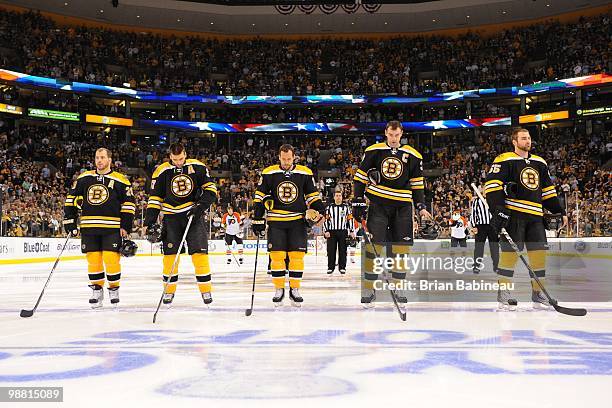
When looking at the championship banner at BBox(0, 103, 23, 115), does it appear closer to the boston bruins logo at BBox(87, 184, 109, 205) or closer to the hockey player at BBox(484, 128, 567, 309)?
the boston bruins logo at BBox(87, 184, 109, 205)

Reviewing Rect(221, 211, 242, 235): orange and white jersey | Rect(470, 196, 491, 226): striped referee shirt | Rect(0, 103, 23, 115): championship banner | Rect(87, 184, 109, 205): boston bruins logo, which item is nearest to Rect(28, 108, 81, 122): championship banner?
Rect(0, 103, 23, 115): championship banner

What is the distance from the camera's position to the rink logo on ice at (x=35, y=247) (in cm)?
1925

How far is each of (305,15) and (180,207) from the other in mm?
37100

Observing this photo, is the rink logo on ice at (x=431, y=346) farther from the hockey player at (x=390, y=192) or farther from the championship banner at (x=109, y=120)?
the championship banner at (x=109, y=120)

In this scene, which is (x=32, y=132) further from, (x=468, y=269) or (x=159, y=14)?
(x=468, y=269)

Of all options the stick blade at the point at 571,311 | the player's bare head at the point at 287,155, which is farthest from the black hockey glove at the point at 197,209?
the stick blade at the point at 571,311

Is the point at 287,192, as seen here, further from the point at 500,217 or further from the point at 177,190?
the point at 500,217

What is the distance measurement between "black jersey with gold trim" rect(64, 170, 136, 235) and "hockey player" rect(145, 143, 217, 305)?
1.20ft

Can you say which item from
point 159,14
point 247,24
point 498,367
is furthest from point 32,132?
point 498,367

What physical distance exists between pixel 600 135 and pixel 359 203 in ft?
103

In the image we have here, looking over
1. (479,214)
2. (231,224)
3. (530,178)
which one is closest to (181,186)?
(530,178)

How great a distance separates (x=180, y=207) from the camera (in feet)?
24.4

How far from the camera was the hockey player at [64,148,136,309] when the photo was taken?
24.5ft

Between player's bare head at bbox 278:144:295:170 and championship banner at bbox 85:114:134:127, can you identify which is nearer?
player's bare head at bbox 278:144:295:170
